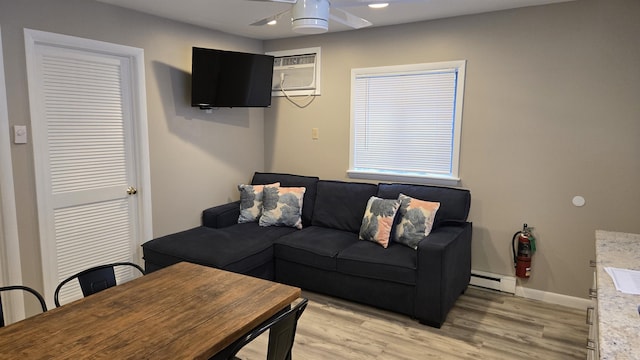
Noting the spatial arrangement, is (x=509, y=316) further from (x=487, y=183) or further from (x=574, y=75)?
(x=574, y=75)

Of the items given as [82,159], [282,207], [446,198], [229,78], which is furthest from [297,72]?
[82,159]

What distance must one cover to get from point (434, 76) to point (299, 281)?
2278 mm

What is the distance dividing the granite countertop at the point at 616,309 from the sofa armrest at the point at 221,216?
10.4 feet

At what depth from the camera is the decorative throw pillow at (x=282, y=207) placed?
4.16 m

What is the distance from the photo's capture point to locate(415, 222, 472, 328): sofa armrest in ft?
9.92

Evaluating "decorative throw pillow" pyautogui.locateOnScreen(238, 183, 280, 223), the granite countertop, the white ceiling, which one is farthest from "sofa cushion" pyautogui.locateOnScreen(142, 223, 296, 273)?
the granite countertop

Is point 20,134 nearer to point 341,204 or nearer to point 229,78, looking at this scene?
point 229,78

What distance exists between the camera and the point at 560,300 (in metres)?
3.48

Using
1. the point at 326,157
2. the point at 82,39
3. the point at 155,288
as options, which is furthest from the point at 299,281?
the point at 82,39

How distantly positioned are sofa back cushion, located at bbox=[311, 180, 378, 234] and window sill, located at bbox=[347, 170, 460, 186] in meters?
0.21

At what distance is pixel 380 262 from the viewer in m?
3.24

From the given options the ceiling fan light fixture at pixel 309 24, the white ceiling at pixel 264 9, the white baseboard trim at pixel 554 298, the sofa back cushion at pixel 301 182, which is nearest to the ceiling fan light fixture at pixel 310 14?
the ceiling fan light fixture at pixel 309 24

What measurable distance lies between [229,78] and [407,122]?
1803 millimetres

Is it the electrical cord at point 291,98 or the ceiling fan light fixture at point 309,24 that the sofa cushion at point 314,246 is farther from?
the ceiling fan light fixture at point 309,24
